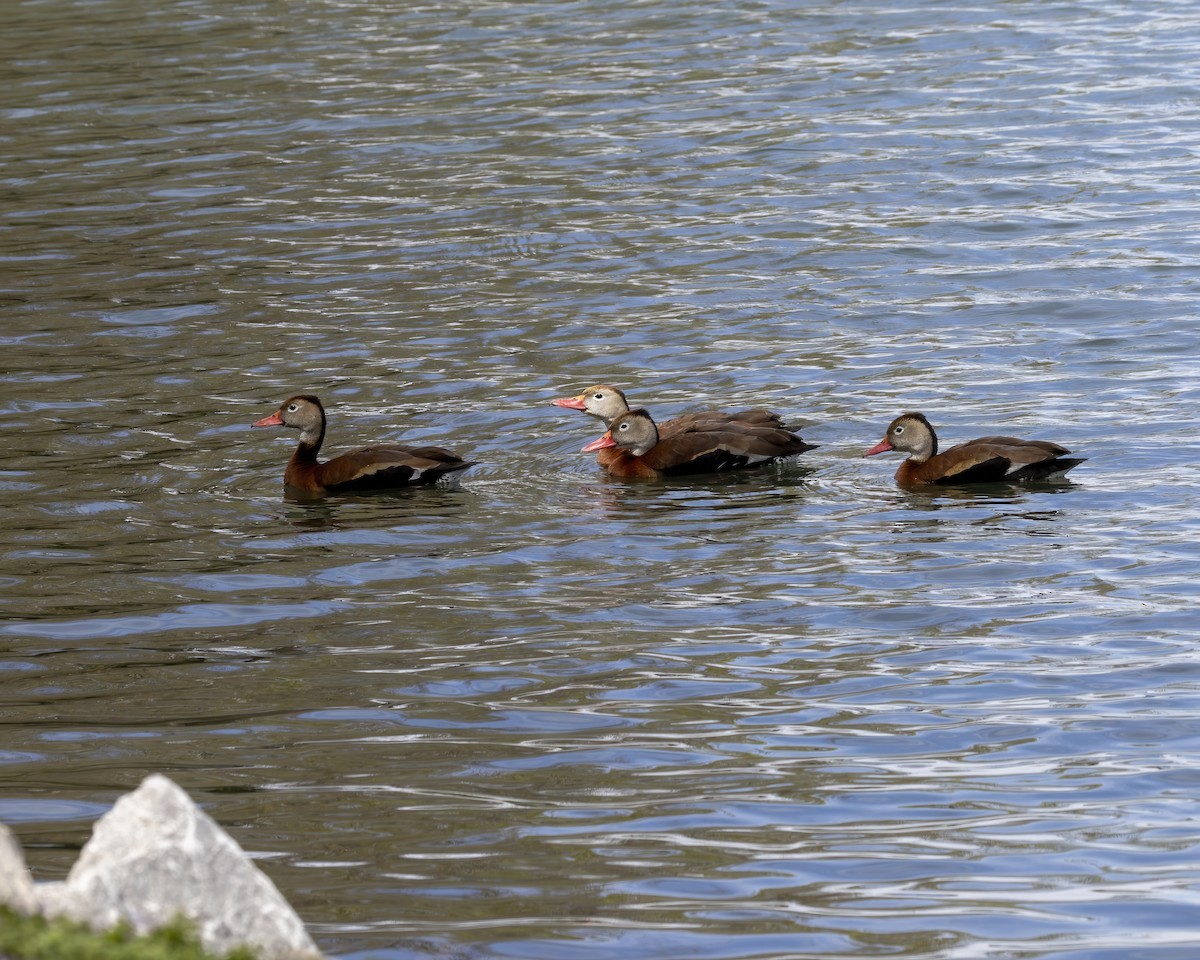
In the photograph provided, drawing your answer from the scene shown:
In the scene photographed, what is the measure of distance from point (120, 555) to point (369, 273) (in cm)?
768

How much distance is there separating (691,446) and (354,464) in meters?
2.16

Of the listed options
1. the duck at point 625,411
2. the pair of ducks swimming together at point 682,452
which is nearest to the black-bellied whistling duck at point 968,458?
the pair of ducks swimming together at point 682,452

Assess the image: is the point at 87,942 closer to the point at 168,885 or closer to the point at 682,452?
the point at 168,885

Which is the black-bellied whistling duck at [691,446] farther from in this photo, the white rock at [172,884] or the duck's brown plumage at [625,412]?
the white rock at [172,884]

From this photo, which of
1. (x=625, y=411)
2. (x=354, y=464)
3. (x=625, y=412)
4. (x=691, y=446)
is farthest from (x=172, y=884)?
(x=625, y=411)

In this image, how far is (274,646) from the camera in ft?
30.6

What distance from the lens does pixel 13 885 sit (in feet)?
15.4

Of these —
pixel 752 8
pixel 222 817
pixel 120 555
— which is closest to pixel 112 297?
pixel 120 555

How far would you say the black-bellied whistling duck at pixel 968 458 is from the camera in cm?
1162

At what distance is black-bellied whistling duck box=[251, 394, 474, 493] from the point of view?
12.2m

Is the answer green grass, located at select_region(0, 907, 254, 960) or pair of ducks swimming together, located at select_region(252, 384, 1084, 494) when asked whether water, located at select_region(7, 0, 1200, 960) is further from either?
green grass, located at select_region(0, 907, 254, 960)

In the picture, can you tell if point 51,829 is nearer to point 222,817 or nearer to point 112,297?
point 222,817

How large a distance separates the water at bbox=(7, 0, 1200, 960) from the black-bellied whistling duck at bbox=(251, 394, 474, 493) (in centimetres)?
15

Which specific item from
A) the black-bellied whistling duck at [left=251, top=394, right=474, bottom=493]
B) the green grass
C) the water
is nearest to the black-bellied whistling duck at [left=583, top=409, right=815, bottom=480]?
the water
